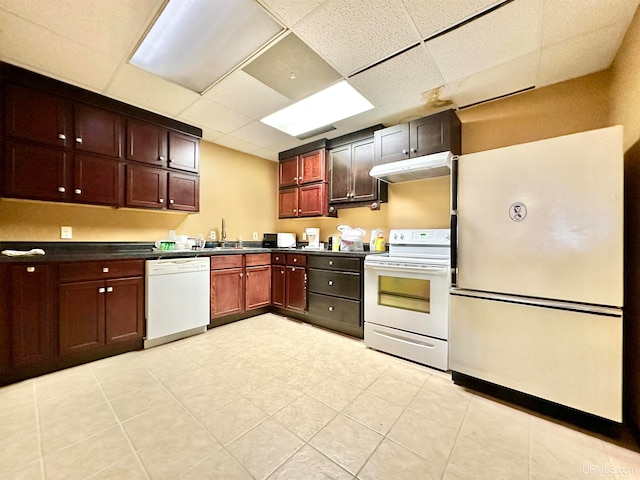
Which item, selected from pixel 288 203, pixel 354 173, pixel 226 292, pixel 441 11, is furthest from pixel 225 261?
pixel 441 11

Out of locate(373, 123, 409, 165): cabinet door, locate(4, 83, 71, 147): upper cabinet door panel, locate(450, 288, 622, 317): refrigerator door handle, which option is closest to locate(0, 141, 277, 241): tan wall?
locate(4, 83, 71, 147): upper cabinet door panel

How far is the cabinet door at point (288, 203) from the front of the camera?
13.0 ft

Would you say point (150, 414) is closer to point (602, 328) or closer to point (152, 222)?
point (152, 222)

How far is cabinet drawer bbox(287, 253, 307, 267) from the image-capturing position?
3.42 meters

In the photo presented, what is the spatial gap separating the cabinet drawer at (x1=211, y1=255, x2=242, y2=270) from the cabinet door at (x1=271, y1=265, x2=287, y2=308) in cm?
54

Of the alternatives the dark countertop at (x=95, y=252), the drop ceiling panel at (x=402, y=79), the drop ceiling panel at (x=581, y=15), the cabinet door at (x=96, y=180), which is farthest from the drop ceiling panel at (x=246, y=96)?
the drop ceiling panel at (x=581, y=15)

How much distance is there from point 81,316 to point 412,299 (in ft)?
9.74

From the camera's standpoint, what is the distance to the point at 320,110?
9.71ft

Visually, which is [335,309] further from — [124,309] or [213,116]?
[213,116]

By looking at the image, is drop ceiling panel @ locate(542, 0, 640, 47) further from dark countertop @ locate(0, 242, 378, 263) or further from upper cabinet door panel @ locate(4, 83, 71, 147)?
upper cabinet door panel @ locate(4, 83, 71, 147)

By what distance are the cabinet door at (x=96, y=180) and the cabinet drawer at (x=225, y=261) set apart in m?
1.17

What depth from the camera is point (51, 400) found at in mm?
1779

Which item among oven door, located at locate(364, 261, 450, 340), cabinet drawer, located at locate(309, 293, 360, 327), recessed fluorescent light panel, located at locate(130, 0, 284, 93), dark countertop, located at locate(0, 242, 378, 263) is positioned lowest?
cabinet drawer, located at locate(309, 293, 360, 327)

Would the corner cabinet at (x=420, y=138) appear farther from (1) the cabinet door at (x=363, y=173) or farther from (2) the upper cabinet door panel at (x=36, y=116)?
(2) the upper cabinet door panel at (x=36, y=116)
